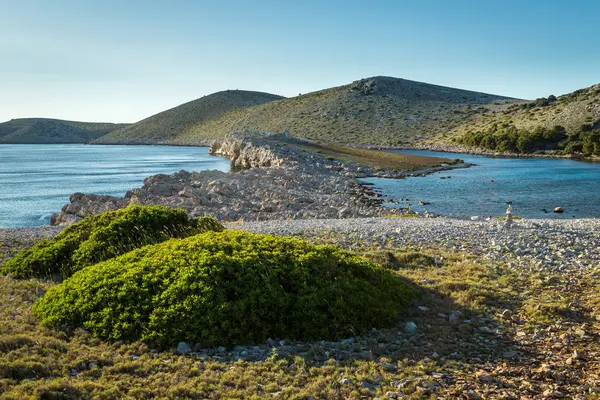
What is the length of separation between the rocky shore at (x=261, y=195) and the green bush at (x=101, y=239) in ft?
33.5

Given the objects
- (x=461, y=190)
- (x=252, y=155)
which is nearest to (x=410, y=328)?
(x=461, y=190)

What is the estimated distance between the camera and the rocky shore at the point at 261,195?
24062mm

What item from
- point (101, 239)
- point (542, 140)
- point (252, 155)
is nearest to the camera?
point (101, 239)

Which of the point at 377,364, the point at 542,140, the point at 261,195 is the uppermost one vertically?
the point at 542,140

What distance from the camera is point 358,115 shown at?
360 feet

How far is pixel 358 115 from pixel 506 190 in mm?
77086

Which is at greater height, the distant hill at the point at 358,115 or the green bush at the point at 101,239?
the distant hill at the point at 358,115

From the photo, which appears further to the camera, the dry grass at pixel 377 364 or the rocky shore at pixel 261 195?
the rocky shore at pixel 261 195

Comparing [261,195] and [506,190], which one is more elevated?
[261,195]

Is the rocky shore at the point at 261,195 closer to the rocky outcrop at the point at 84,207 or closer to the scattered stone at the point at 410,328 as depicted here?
the rocky outcrop at the point at 84,207

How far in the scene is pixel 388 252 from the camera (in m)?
12.0

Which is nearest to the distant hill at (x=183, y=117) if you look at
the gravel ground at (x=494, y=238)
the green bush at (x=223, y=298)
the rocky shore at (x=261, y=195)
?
the rocky shore at (x=261, y=195)

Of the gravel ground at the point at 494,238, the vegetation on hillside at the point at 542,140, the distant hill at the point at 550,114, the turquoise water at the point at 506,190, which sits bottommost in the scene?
the turquoise water at the point at 506,190

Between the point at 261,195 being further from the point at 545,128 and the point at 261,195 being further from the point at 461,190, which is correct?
the point at 545,128
